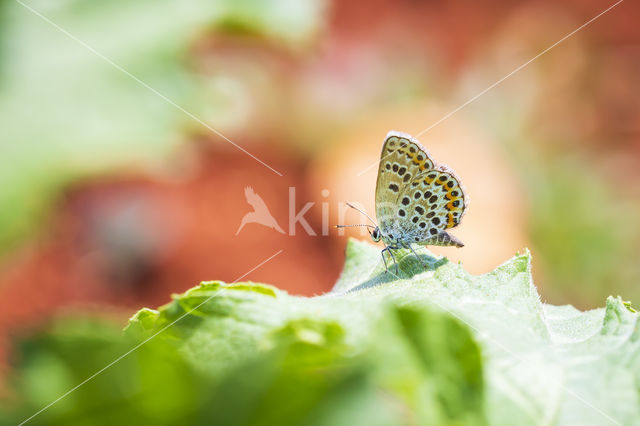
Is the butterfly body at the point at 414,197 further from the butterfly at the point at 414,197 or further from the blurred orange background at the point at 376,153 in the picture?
the blurred orange background at the point at 376,153

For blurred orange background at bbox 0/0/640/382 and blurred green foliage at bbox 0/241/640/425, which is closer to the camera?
blurred green foliage at bbox 0/241/640/425

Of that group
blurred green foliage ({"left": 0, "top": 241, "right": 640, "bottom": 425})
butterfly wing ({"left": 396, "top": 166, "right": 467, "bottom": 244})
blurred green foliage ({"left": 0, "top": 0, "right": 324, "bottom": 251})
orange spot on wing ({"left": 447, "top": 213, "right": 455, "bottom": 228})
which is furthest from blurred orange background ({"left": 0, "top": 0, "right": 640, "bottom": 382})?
blurred green foliage ({"left": 0, "top": 241, "right": 640, "bottom": 425})

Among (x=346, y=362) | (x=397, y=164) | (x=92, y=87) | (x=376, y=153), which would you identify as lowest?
(x=346, y=362)

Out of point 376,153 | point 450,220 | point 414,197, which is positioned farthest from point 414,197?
point 376,153

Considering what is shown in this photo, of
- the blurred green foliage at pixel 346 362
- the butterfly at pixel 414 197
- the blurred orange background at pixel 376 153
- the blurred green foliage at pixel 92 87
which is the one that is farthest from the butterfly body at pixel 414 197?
the blurred green foliage at pixel 346 362

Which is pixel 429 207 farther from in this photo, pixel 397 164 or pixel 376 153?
pixel 376 153

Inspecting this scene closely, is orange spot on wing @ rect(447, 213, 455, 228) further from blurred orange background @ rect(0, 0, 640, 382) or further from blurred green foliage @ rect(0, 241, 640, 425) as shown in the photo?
blurred green foliage @ rect(0, 241, 640, 425)
